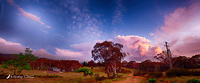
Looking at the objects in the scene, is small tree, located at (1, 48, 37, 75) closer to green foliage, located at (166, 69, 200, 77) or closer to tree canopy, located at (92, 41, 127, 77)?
tree canopy, located at (92, 41, 127, 77)

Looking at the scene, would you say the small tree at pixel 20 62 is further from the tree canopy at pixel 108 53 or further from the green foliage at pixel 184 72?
the green foliage at pixel 184 72

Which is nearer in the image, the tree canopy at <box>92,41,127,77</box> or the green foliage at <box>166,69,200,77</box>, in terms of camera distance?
the green foliage at <box>166,69,200,77</box>

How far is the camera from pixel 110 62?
22875mm

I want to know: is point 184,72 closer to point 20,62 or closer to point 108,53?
point 108,53

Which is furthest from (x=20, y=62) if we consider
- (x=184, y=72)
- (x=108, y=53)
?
(x=184, y=72)

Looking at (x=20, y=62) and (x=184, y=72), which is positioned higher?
(x=20, y=62)

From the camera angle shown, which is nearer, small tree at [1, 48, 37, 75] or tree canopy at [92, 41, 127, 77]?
small tree at [1, 48, 37, 75]

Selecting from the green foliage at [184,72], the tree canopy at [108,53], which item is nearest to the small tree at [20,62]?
the tree canopy at [108,53]

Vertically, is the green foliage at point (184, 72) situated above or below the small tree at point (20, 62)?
below

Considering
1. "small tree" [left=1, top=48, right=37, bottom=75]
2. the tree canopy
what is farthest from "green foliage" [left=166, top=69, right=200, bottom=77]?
"small tree" [left=1, top=48, right=37, bottom=75]

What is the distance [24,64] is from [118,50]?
18.9 m

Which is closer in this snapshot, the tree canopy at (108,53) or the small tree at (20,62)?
the small tree at (20,62)

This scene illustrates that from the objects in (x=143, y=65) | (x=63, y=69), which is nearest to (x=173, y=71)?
(x=143, y=65)

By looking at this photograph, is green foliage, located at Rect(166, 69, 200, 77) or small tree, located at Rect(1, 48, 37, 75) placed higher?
small tree, located at Rect(1, 48, 37, 75)
